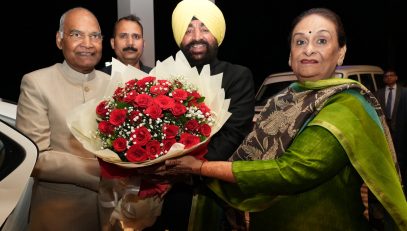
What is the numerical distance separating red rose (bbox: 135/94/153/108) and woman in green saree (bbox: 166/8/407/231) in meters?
0.26

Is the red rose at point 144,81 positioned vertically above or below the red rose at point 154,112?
above

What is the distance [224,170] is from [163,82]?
18.8 inches

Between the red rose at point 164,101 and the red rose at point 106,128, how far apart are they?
223 millimetres

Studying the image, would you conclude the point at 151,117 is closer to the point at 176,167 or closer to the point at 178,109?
the point at 178,109

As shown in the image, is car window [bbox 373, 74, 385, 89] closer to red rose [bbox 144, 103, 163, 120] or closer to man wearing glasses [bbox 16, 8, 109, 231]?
man wearing glasses [bbox 16, 8, 109, 231]

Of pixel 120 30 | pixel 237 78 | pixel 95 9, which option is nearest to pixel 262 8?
pixel 95 9

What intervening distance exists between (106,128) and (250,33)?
1904cm

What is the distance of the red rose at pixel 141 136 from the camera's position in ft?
6.52

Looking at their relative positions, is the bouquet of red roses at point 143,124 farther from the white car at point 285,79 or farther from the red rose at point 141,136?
the white car at point 285,79

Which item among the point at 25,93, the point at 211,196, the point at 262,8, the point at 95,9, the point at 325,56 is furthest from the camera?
the point at 262,8

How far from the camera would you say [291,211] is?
217 centimetres

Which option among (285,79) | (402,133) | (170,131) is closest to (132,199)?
(170,131)

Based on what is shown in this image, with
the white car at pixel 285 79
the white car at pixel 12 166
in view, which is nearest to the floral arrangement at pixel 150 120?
the white car at pixel 12 166

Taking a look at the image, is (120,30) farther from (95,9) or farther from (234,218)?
(95,9)
